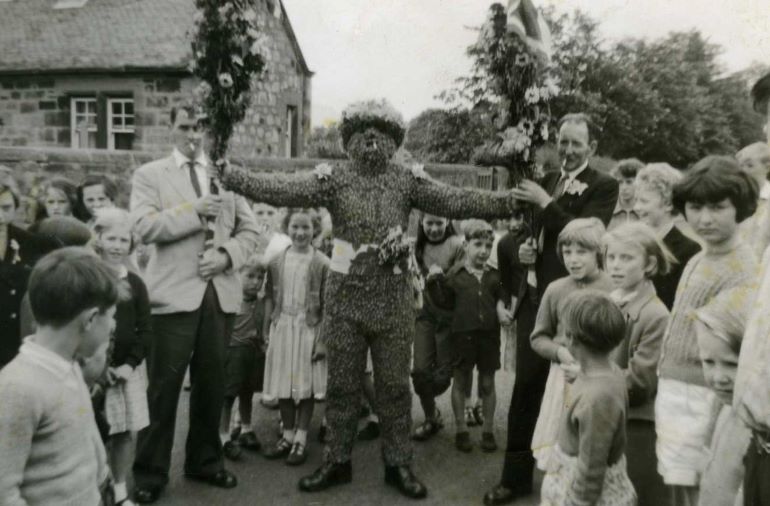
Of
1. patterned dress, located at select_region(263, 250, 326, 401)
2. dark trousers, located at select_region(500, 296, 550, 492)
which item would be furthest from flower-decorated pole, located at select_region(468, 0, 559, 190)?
patterned dress, located at select_region(263, 250, 326, 401)

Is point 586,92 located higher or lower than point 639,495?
higher

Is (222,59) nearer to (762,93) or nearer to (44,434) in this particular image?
(44,434)

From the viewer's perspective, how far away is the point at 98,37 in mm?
16203

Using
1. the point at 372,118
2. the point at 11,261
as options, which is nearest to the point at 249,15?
the point at 372,118

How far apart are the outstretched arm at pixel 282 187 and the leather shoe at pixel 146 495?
185 cm

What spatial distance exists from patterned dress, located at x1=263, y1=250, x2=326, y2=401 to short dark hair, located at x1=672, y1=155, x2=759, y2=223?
→ 2.89 meters

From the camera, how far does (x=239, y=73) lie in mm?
4551

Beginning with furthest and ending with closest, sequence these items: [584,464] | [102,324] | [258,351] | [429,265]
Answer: [429,265] < [258,351] < [584,464] < [102,324]

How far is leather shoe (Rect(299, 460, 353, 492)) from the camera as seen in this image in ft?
15.5

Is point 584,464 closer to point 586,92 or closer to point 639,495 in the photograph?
point 639,495

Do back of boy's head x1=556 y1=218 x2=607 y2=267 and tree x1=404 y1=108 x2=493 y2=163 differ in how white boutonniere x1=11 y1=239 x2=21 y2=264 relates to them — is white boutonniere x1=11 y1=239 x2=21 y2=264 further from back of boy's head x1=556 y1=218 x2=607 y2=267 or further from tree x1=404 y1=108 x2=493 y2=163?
tree x1=404 y1=108 x2=493 y2=163

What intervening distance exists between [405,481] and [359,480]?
1.29 feet

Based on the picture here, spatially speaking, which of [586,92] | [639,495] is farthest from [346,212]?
[586,92]

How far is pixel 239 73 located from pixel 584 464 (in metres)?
2.99
